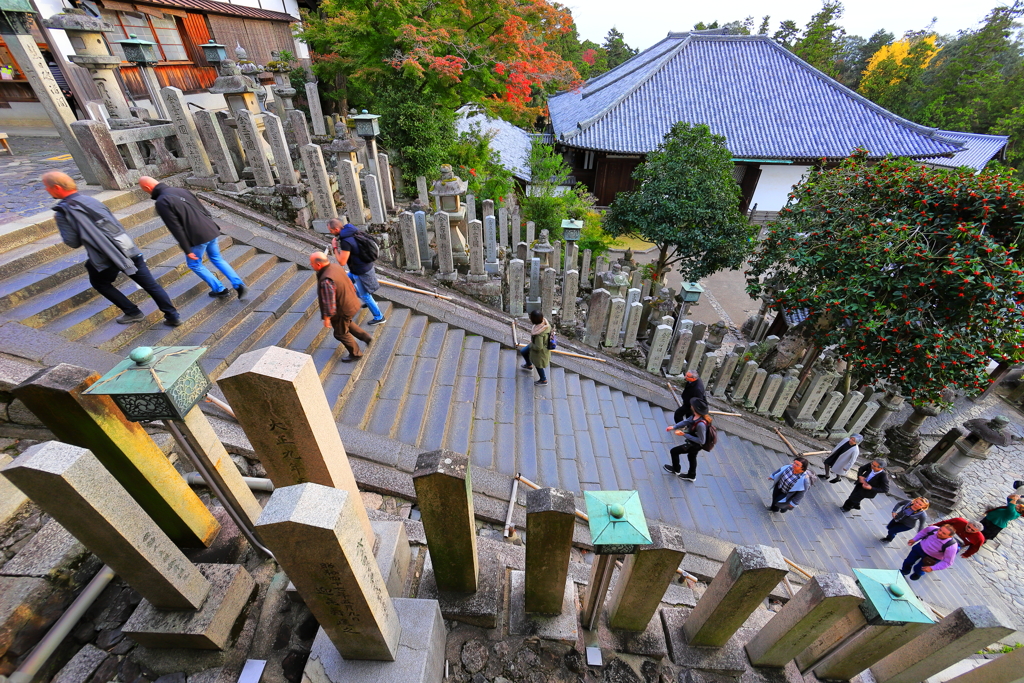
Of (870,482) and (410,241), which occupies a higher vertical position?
(410,241)

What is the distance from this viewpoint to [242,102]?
21.1ft

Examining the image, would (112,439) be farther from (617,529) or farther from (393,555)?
(617,529)

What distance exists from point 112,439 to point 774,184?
72.4 ft

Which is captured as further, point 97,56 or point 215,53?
point 215,53

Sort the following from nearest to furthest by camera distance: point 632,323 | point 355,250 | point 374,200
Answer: point 355,250
point 374,200
point 632,323

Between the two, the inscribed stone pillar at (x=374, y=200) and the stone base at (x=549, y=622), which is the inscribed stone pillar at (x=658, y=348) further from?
the stone base at (x=549, y=622)

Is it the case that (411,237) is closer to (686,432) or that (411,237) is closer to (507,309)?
(507,309)

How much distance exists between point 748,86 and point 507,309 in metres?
19.1

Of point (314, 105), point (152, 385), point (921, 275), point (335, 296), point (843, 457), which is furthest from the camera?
point (314, 105)

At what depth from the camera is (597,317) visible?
7211 millimetres

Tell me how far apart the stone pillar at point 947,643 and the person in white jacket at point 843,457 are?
403 centimetres

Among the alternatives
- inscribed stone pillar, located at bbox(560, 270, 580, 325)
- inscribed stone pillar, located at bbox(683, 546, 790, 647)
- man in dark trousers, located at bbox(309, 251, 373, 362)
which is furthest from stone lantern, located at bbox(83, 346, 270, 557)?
inscribed stone pillar, located at bbox(560, 270, 580, 325)

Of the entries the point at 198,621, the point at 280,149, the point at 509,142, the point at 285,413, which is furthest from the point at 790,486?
the point at 509,142

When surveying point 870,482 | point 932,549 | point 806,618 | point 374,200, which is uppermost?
point 374,200
